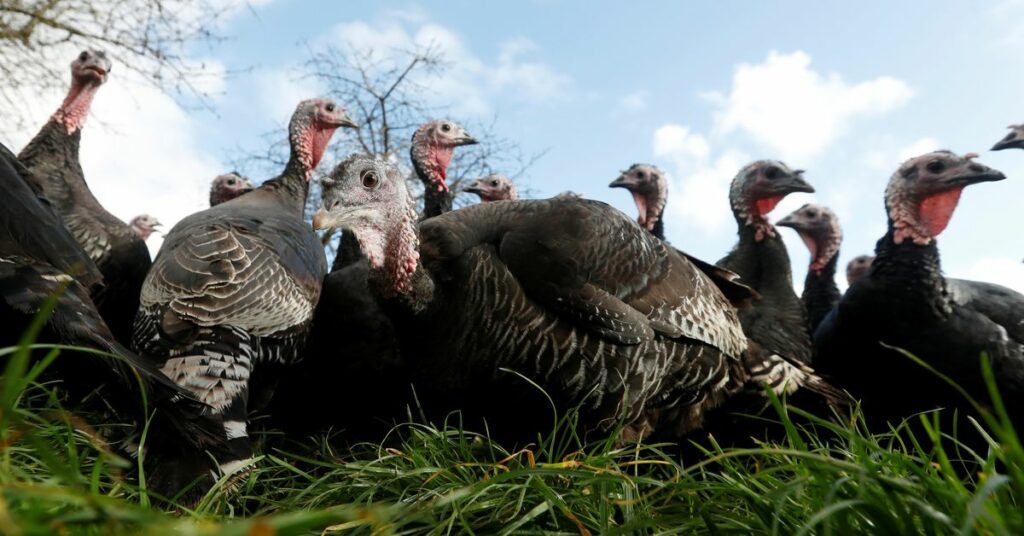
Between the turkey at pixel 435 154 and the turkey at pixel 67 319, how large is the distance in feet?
13.8

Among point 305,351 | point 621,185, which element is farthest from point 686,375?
point 621,185

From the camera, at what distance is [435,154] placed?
24.9 ft

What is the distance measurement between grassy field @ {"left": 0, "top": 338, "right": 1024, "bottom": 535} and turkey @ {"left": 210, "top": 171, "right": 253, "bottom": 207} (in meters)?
5.48

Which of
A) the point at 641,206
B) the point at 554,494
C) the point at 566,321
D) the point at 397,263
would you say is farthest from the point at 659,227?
the point at 554,494

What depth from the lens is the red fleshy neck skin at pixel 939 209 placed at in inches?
210

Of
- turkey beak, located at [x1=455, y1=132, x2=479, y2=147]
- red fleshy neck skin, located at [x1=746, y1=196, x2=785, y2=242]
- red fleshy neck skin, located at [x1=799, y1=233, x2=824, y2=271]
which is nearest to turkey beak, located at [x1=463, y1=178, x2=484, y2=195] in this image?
turkey beak, located at [x1=455, y1=132, x2=479, y2=147]

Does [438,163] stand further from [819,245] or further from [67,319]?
[67,319]

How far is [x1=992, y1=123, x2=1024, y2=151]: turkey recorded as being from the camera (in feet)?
18.5

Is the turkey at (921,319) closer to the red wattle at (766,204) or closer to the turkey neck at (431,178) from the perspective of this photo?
the red wattle at (766,204)

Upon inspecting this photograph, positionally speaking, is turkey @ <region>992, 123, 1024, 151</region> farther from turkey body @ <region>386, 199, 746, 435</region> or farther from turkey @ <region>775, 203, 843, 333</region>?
turkey body @ <region>386, 199, 746, 435</region>

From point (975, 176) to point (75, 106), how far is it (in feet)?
23.4

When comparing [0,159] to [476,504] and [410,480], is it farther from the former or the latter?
[476,504]

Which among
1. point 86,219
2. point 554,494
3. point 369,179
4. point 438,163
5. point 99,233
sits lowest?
point 554,494

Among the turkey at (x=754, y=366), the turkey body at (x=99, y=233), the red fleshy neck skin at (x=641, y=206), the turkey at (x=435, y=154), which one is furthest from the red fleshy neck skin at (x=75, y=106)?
the red fleshy neck skin at (x=641, y=206)
